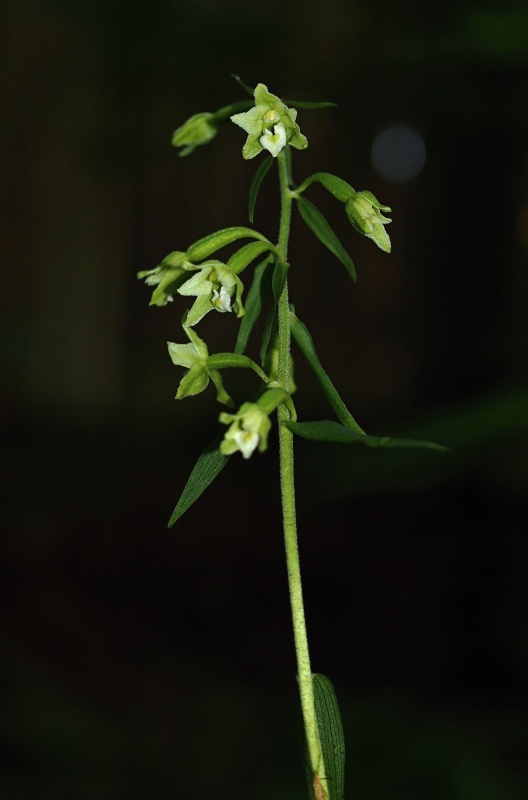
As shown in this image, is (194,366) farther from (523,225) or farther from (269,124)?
(523,225)

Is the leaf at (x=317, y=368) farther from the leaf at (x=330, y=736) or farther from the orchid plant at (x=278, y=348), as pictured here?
the leaf at (x=330, y=736)

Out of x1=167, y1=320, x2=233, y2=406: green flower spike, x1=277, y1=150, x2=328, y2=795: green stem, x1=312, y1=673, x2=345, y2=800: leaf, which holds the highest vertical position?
x1=167, y1=320, x2=233, y2=406: green flower spike

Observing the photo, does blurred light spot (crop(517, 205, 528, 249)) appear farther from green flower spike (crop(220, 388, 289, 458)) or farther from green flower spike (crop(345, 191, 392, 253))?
green flower spike (crop(220, 388, 289, 458))

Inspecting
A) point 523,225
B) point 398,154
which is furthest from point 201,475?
point 398,154

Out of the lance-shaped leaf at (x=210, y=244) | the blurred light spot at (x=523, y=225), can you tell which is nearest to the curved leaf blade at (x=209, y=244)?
the lance-shaped leaf at (x=210, y=244)

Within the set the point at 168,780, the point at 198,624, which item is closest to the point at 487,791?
the point at 168,780

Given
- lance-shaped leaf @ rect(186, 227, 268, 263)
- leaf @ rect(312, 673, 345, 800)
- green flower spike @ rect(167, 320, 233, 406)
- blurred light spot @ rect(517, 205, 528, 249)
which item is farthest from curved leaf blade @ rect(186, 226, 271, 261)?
blurred light spot @ rect(517, 205, 528, 249)

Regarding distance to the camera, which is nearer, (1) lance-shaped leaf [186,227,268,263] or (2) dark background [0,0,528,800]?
(1) lance-shaped leaf [186,227,268,263]
